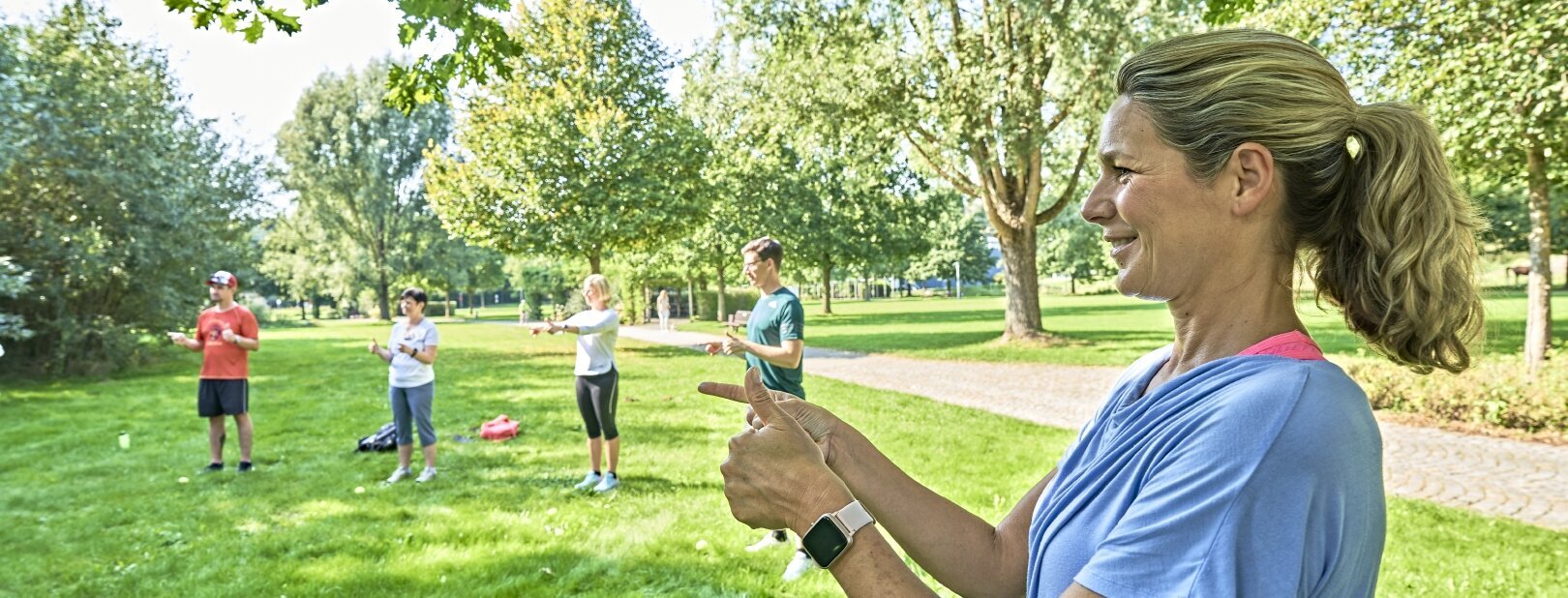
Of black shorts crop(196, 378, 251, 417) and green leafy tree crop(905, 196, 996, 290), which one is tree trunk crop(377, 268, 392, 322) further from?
green leafy tree crop(905, 196, 996, 290)

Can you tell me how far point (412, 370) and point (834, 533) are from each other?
7423 mm

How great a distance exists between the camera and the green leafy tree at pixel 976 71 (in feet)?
55.1

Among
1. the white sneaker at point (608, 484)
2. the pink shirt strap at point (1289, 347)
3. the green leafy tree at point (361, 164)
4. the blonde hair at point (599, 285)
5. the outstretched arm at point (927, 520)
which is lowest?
the white sneaker at point (608, 484)

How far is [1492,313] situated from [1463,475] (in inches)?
315

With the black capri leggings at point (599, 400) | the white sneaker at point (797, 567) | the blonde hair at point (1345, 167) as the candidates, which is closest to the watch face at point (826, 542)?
the blonde hair at point (1345, 167)

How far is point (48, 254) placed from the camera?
57.5 ft

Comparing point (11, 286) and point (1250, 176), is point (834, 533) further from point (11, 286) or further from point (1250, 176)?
point (11, 286)

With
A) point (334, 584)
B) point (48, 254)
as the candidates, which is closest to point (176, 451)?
point (334, 584)

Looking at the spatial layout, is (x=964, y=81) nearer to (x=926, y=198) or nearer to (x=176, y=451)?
(x=176, y=451)

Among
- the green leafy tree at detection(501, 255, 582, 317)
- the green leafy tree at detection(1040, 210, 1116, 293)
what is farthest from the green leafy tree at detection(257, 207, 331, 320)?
the green leafy tree at detection(1040, 210, 1116, 293)

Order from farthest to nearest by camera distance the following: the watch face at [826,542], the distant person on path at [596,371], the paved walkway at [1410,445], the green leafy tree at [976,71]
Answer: the green leafy tree at [976,71] → the distant person on path at [596,371] → the paved walkway at [1410,445] → the watch face at [826,542]

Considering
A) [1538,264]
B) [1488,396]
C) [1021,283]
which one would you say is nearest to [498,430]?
[1488,396]

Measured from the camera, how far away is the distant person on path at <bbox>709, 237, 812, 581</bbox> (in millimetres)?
5930

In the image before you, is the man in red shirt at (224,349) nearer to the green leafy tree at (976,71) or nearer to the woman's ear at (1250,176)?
the woman's ear at (1250,176)
